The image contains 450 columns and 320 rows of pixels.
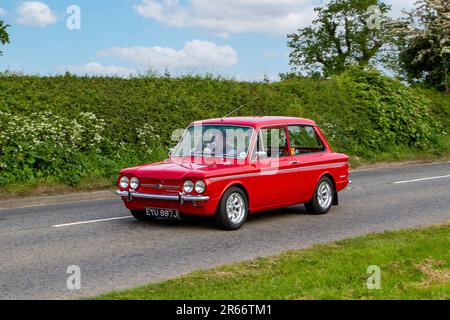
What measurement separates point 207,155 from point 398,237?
3.39 metres

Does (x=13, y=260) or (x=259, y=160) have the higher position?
(x=259, y=160)

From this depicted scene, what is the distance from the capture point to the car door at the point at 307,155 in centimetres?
1234

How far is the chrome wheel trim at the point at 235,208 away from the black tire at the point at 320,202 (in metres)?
1.96

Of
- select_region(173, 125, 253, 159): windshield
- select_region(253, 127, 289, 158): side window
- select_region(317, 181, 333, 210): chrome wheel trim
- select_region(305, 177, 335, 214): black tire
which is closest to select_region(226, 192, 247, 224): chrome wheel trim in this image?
select_region(173, 125, 253, 159): windshield

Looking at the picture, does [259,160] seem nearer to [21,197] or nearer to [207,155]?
[207,155]

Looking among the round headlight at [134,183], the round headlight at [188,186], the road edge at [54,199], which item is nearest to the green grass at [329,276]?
the round headlight at [188,186]

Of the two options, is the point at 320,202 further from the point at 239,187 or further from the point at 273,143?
the point at 239,187

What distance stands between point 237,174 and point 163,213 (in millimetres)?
1266

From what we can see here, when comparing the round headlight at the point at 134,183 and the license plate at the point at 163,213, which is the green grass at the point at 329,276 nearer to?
the license plate at the point at 163,213

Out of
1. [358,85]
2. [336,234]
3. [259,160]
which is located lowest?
[336,234]

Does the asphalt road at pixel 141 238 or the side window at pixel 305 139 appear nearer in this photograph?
the asphalt road at pixel 141 238

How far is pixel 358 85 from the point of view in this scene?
28.1m
